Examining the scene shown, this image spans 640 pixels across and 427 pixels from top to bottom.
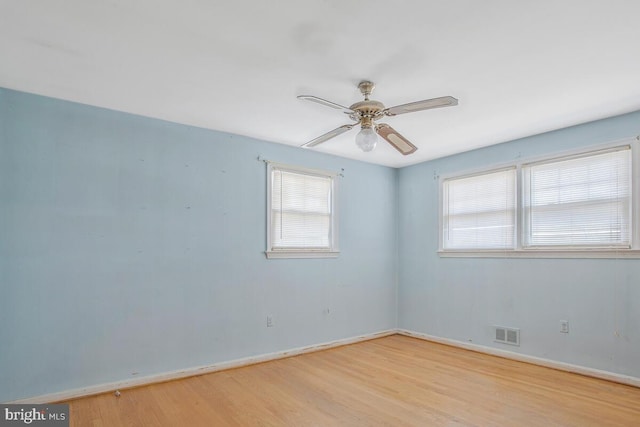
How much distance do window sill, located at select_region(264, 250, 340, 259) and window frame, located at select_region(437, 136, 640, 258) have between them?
4.83ft

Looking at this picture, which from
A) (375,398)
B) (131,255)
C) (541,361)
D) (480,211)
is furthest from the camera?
(480,211)

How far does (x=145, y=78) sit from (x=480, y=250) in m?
3.95

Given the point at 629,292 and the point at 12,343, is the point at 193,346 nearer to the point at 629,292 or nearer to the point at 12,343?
the point at 12,343

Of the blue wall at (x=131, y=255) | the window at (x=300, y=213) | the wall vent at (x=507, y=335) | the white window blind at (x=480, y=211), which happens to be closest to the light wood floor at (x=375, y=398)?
the wall vent at (x=507, y=335)

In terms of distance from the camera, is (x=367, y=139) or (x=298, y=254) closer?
(x=367, y=139)

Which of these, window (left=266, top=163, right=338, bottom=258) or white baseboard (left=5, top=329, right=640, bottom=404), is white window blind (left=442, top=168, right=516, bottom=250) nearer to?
white baseboard (left=5, top=329, right=640, bottom=404)

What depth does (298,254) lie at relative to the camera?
14.6 feet

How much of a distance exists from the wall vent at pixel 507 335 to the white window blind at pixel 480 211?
36.1 inches

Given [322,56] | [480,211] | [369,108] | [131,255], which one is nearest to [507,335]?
[480,211]

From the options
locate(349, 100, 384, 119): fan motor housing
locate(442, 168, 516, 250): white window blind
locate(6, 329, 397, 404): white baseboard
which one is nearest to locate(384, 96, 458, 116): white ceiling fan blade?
locate(349, 100, 384, 119): fan motor housing

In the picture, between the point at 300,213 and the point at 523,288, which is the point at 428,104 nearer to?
the point at 300,213

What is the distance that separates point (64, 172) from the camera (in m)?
3.07

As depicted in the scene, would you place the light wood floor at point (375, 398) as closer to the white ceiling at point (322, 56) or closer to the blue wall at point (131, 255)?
the blue wall at point (131, 255)

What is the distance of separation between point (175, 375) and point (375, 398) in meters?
1.84
